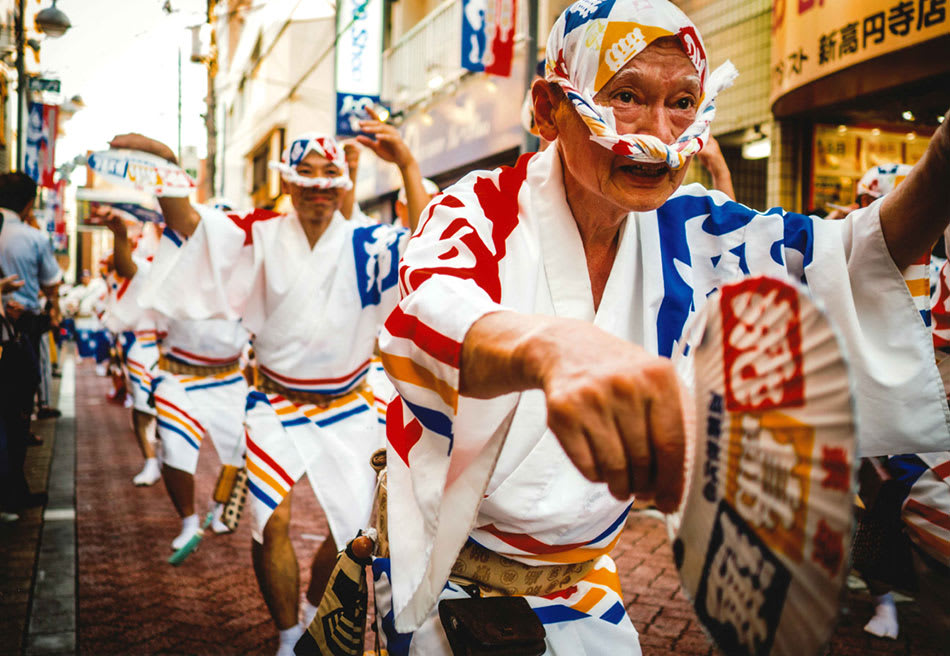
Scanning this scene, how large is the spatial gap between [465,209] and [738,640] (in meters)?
0.92

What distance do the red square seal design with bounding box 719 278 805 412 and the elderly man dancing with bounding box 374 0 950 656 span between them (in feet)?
0.60

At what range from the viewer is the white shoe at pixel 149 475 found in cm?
721

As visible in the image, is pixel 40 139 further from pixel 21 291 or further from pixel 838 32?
pixel 838 32

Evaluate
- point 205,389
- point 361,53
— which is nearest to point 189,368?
point 205,389

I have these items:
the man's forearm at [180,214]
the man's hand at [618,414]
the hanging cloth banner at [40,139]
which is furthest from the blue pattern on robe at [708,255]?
the hanging cloth banner at [40,139]

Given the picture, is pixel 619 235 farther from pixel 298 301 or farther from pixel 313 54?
pixel 313 54

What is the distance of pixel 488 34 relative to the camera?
328 inches

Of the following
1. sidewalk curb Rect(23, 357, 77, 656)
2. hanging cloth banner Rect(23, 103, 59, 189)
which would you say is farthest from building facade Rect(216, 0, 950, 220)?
hanging cloth banner Rect(23, 103, 59, 189)

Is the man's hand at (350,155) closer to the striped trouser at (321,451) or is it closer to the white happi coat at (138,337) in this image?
the striped trouser at (321,451)

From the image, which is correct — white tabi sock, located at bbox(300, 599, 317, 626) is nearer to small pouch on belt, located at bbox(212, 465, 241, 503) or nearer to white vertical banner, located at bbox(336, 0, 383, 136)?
small pouch on belt, located at bbox(212, 465, 241, 503)

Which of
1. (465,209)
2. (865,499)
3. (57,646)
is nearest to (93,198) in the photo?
(57,646)

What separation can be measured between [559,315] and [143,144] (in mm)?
3162

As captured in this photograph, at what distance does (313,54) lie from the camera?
21781 mm

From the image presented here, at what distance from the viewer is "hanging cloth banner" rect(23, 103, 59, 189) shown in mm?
13484
